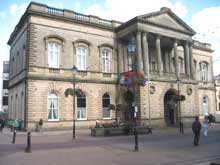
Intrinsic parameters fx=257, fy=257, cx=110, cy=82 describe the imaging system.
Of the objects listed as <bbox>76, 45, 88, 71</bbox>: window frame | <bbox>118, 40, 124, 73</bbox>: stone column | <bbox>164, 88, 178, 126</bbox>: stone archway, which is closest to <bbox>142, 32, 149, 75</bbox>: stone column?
<bbox>118, 40, 124, 73</bbox>: stone column

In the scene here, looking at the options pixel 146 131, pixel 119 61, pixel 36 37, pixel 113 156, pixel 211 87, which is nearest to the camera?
pixel 113 156

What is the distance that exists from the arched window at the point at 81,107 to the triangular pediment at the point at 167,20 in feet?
40.6

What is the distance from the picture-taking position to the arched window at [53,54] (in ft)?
98.2

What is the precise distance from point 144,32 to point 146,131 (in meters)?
13.2

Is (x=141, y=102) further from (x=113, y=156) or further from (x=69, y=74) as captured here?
(x=113, y=156)

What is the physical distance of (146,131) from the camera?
25422mm

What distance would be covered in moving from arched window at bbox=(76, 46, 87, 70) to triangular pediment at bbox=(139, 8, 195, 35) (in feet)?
27.1

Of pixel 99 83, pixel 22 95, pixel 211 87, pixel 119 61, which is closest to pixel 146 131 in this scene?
pixel 99 83

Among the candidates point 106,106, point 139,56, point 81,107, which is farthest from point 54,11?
point 106,106

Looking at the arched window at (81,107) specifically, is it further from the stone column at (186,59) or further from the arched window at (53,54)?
the stone column at (186,59)

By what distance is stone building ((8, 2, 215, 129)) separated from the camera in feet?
94.3

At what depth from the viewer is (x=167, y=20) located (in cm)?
3531

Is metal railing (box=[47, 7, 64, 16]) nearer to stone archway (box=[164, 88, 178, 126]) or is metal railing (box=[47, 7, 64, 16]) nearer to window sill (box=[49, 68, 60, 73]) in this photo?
window sill (box=[49, 68, 60, 73])

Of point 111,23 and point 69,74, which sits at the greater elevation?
point 111,23
